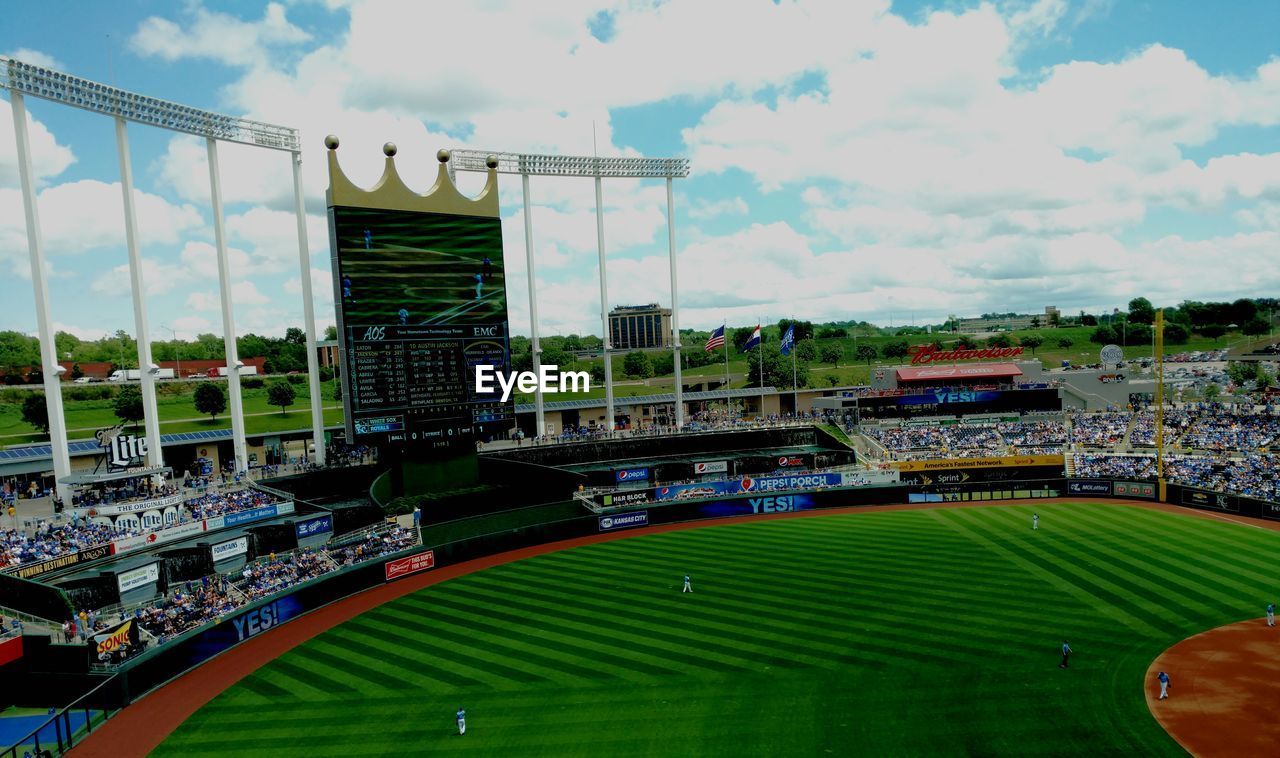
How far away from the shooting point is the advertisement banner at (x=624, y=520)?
44125 mm

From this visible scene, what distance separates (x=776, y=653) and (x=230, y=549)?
23816mm

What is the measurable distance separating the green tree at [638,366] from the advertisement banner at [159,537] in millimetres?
72784

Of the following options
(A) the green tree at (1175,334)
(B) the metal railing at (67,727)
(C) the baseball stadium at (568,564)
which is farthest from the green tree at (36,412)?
(A) the green tree at (1175,334)

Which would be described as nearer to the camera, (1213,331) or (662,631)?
(662,631)

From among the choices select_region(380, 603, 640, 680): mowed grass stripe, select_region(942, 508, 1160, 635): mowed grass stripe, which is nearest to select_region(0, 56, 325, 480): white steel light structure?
select_region(380, 603, 640, 680): mowed grass stripe

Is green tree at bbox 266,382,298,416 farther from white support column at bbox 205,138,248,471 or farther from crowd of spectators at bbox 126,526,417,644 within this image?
crowd of spectators at bbox 126,526,417,644

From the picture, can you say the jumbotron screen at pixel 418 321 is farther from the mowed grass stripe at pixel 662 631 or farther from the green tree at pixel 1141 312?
the green tree at pixel 1141 312

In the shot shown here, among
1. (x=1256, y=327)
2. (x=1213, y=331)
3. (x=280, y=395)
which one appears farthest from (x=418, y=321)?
(x=1213, y=331)

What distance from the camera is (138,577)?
28797 millimetres

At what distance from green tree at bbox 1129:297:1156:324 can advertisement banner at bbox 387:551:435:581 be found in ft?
460

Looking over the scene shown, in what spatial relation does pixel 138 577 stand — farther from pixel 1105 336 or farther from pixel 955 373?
pixel 1105 336

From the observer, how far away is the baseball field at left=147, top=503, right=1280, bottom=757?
1955 cm

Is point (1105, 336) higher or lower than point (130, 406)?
higher

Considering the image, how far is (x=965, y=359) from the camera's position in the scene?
224 feet
